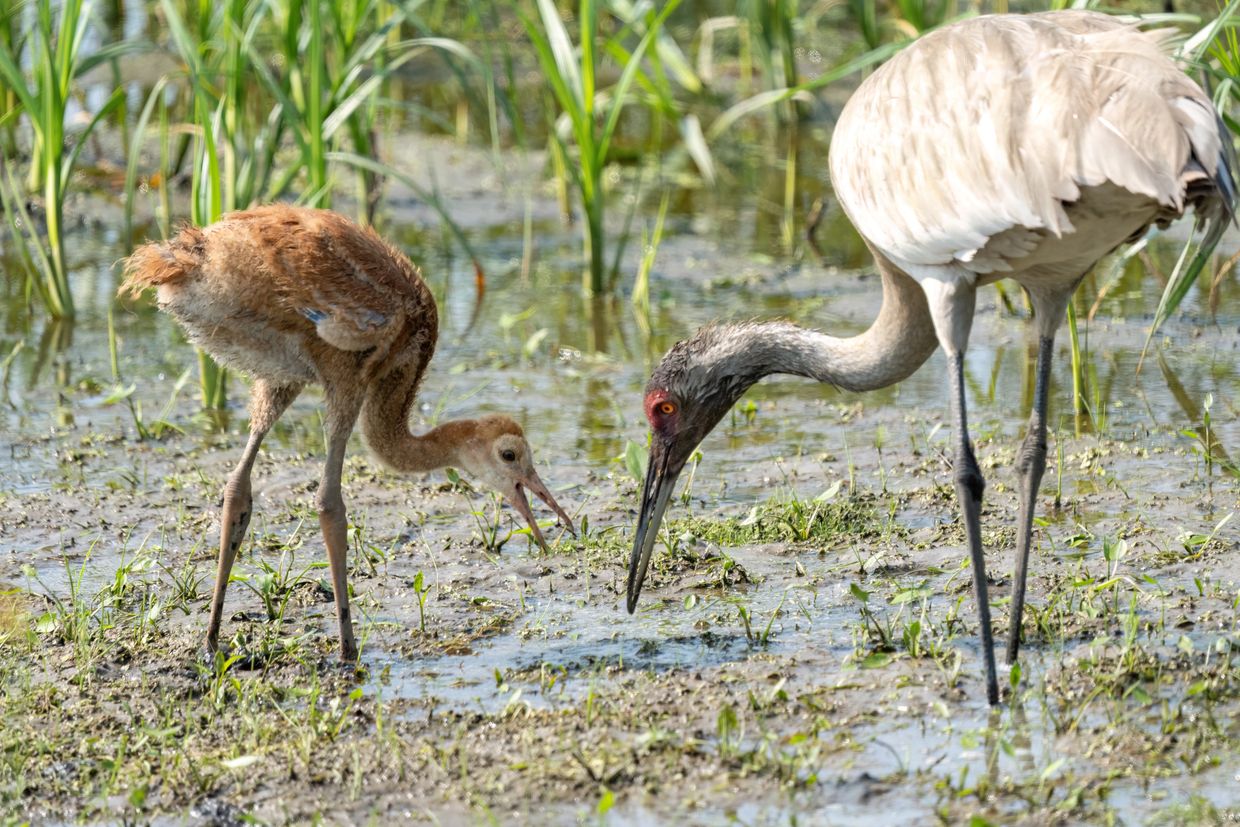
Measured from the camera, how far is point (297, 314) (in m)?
4.85

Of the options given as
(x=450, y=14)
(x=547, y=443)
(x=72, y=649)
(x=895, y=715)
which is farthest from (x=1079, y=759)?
(x=450, y=14)

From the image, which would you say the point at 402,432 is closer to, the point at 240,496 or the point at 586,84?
the point at 240,496

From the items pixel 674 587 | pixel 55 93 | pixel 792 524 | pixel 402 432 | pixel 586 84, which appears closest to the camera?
pixel 674 587

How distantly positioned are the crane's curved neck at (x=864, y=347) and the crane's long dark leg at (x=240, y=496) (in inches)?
55.2

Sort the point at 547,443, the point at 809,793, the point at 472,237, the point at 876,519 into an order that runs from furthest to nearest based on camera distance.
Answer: the point at 472,237, the point at 547,443, the point at 876,519, the point at 809,793

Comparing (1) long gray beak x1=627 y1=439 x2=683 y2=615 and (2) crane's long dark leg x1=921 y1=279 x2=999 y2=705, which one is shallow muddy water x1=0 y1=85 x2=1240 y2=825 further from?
(2) crane's long dark leg x1=921 y1=279 x2=999 y2=705

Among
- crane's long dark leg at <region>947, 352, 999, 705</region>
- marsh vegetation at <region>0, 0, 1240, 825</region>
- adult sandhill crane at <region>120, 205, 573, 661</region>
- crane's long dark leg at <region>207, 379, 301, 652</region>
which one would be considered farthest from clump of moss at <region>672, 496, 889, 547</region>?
crane's long dark leg at <region>207, 379, 301, 652</region>

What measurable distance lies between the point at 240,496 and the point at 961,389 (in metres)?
2.09

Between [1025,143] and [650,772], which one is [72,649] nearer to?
[650,772]

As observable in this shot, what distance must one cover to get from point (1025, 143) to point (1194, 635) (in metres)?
1.41

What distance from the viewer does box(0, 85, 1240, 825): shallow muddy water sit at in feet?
12.8

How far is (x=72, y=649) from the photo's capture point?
4.73 m

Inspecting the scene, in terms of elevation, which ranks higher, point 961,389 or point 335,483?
point 961,389

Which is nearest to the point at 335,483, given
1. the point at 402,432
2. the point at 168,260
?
the point at 402,432
